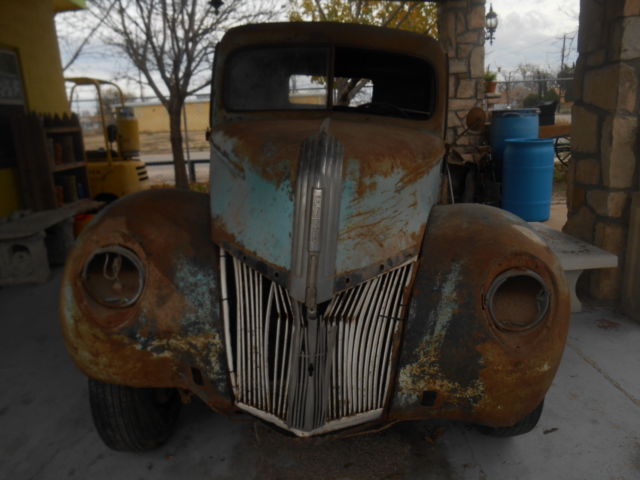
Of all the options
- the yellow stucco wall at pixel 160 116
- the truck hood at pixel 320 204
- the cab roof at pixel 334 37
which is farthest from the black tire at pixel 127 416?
the yellow stucco wall at pixel 160 116

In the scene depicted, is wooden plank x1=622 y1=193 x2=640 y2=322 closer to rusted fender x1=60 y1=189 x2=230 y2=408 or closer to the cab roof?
the cab roof

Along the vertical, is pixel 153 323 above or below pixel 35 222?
above

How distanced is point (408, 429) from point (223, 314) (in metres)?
1.23

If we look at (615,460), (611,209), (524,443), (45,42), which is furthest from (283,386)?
(45,42)

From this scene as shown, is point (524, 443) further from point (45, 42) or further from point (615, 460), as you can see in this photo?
point (45, 42)

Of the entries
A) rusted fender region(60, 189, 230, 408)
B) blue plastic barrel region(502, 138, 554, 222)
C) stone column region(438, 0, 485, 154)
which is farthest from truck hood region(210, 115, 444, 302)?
→ stone column region(438, 0, 485, 154)

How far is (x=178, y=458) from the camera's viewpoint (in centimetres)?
240

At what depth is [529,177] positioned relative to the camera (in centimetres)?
588

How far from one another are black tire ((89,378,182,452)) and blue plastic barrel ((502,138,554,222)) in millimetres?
4856

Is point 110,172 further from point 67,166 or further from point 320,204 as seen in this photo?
point 320,204

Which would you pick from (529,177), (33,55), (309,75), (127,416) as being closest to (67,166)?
(33,55)

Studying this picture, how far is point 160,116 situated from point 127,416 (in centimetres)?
2772

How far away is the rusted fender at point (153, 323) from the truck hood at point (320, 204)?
0.74 feet

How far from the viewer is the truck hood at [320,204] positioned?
6.12ft
